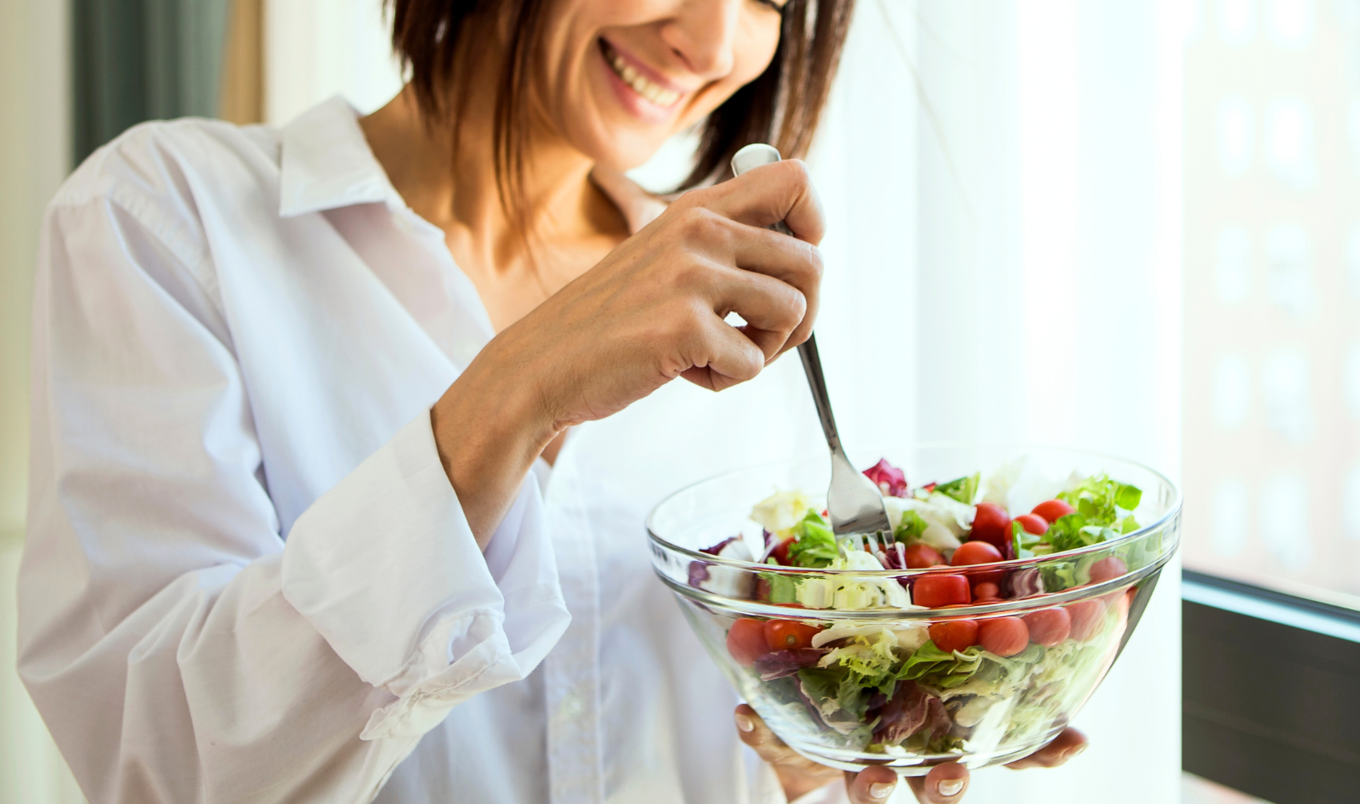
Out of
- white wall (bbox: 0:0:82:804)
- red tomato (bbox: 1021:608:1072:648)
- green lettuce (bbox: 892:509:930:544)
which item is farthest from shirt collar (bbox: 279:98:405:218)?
white wall (bbox: 0:0:82:804)

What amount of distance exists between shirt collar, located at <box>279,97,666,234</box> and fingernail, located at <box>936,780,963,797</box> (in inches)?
19.3

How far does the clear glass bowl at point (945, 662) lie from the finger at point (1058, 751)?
3 cm

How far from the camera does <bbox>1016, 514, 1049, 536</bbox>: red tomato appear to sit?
24.1 inches

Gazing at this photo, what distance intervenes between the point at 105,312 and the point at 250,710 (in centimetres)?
32

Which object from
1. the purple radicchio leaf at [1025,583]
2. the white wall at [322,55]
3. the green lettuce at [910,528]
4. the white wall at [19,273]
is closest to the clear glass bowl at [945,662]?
the purple radicchio leaf at [1025,583]

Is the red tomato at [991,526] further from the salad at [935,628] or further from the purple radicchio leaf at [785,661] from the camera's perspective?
the purple radicchio leaf at [785,661]

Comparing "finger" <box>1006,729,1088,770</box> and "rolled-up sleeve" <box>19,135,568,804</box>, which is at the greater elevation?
"rolled-up sleeve" <box>19,135,568,804</box>

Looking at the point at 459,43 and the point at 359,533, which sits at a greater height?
the point at 459,43

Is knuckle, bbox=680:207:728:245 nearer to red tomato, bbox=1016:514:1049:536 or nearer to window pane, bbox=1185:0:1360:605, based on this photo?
red tomato, bbox=1016:514:1049:536

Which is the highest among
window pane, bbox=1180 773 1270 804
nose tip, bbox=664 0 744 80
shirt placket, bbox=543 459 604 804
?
nose tip, bbox=664 0 744 80

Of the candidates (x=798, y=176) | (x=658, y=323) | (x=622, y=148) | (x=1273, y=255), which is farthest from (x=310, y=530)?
(x=1273, y=255)

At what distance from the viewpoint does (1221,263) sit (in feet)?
3.63

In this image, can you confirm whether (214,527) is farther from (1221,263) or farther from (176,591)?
(1221,263)

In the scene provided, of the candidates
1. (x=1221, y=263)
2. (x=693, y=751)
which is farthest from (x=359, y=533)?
(x=1221, y=263)
